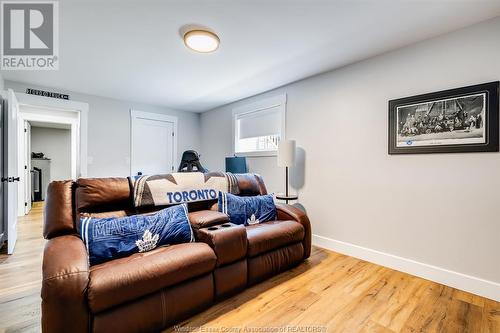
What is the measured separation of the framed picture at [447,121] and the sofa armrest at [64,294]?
9.28ft

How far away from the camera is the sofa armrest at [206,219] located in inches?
76.2

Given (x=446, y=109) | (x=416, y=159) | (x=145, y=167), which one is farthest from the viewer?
(x=145, y=167)

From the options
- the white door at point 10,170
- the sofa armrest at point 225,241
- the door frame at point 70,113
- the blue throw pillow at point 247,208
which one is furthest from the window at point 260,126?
the white door at point 10,170

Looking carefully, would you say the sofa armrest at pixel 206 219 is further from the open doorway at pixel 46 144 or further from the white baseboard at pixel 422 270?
the open doorway at pixel 46 144

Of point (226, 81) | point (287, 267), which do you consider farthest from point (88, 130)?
point (287, 267)

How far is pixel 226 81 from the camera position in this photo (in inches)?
135

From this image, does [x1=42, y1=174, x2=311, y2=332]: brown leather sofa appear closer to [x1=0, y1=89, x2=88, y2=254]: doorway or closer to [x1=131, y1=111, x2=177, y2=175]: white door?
[x1=0, y1=89, x2=88, y2=254]: doorway

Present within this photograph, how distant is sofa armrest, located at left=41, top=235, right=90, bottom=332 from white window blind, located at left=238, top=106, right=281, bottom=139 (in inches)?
122

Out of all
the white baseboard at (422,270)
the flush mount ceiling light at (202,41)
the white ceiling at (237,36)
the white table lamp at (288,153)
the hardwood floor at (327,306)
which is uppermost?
the white ceiling at (237,36)

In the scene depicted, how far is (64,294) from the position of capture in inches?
44.4

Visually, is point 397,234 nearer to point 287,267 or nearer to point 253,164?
point 287,267

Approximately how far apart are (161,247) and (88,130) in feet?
10.9

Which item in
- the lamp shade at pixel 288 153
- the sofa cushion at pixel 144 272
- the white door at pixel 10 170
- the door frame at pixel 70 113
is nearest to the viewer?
the sofa cushion at pixel 144 272

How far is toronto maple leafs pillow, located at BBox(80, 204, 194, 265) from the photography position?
5.00 feet
